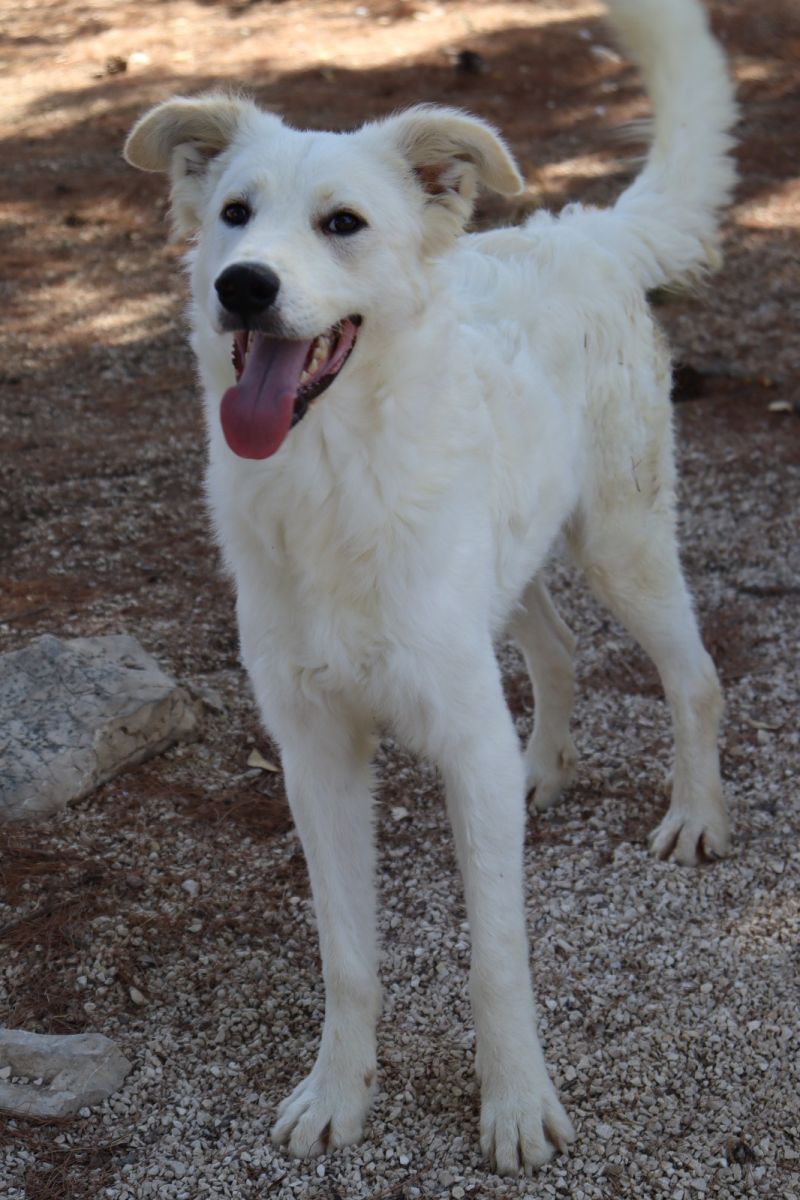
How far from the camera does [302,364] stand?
2.66 meters

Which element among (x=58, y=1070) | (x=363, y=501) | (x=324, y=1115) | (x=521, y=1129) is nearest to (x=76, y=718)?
(x=58, y=1070)

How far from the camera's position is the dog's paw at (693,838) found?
12.9 ft

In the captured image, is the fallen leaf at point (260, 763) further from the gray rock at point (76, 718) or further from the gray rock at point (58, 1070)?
the gray rock at point (58, 1070)

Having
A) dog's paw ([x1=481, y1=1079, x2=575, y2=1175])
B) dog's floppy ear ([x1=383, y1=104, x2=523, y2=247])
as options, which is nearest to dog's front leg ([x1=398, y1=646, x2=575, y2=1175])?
dog's paw ([x1=481, y1=1079, x2=575, y2=1175])

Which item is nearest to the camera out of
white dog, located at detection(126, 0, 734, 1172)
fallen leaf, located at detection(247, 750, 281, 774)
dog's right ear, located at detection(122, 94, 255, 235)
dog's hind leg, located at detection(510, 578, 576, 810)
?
white dog, located at detection(126, 0, 734, 1172)

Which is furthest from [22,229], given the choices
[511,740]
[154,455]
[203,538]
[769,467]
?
[511,740]

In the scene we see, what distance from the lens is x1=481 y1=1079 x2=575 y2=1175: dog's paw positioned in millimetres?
2885

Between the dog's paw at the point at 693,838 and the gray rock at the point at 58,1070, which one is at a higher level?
the gray rock at the point at 58,1070

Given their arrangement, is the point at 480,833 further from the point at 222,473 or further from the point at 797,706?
the point at 797,706

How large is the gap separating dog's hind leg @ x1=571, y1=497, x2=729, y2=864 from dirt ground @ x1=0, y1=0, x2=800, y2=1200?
0.21m

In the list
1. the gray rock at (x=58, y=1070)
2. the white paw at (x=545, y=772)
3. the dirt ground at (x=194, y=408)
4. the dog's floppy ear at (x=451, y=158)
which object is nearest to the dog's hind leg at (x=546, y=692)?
the white paw at (x=545, y=772)

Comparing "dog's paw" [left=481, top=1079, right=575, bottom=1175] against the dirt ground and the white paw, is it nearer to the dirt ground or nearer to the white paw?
the dirt ground

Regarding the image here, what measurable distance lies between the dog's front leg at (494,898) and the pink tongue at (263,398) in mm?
650

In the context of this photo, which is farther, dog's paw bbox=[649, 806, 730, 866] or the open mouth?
dog's paw bbox=[649, 806, 730, 866]
